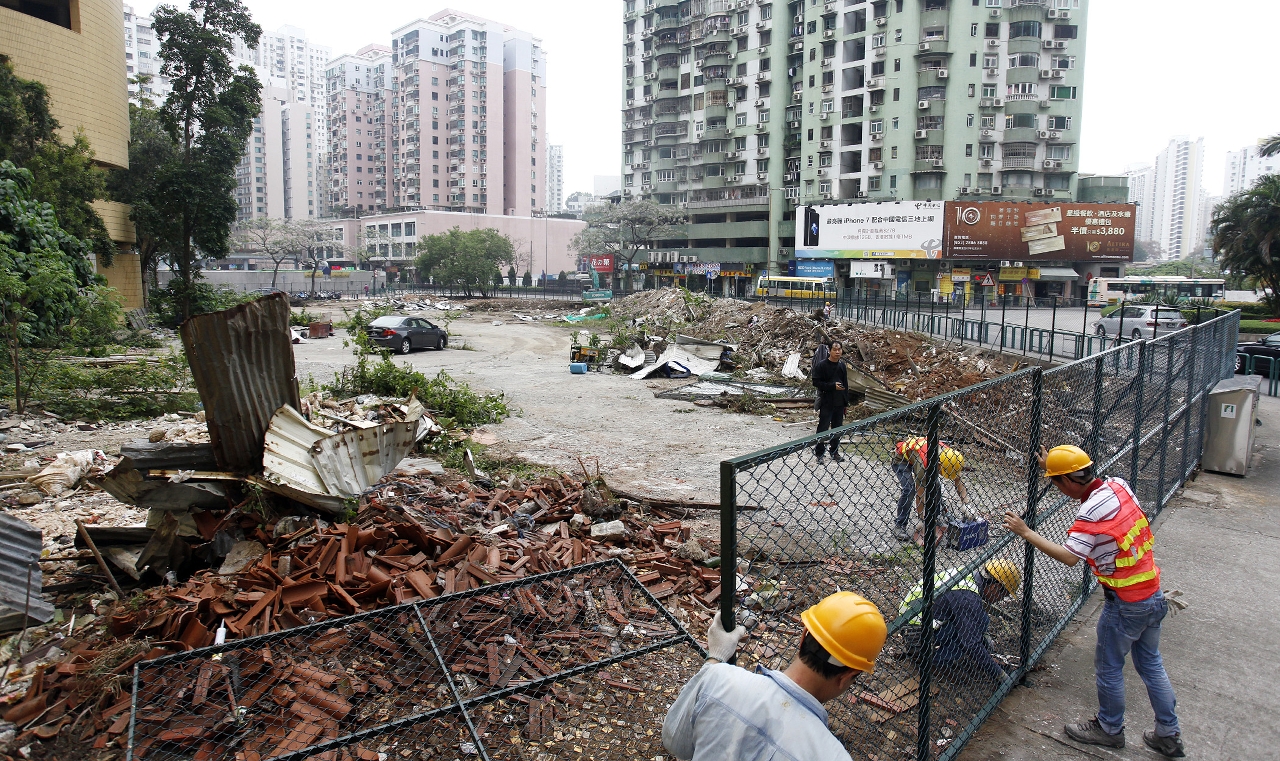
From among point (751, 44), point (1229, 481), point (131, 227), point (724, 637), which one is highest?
point (751, 44)

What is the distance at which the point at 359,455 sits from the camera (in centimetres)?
657

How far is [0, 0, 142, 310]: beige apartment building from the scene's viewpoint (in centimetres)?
2617

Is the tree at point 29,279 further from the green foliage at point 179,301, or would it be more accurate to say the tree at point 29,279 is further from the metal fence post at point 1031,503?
the green foliage at point 179,301

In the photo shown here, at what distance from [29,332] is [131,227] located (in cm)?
2609

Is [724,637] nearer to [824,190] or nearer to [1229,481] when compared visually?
[1229,481]

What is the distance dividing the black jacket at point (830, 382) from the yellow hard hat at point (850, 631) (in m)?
9.38

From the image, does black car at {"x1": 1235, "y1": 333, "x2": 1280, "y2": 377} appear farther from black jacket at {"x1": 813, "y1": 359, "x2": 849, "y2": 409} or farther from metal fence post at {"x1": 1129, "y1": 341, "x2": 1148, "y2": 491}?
metal fence post at {"x1": 1129, "y1": 341, "x2": 1148, "y2": 491}

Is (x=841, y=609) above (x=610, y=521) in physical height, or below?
above

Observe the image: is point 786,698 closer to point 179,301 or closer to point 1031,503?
point 1031,503

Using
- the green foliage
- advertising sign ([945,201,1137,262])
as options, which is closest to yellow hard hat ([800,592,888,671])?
the green foliage

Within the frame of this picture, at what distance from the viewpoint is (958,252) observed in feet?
170

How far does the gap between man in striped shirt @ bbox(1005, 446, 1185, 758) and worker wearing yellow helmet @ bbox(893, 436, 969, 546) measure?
46 cm

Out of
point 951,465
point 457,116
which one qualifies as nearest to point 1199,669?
point 951,465

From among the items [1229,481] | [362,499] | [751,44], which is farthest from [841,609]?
[751,44]
